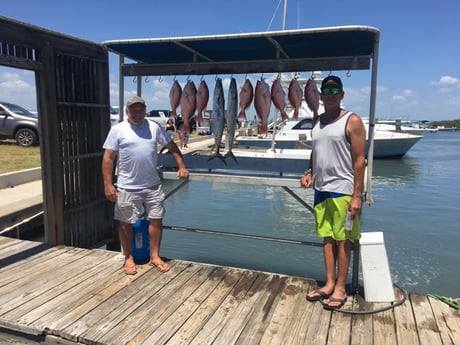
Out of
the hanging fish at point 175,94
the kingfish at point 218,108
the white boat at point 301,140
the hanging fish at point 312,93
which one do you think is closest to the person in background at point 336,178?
the hanging fish at point 312,93

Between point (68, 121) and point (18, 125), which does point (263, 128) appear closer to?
point (68, 121)

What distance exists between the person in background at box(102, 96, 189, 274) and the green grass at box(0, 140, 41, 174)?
7947 millimetres

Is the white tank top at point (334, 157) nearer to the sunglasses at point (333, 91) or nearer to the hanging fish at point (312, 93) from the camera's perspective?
the sunglasses at point (333, 91)

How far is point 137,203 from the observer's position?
3.72 metres

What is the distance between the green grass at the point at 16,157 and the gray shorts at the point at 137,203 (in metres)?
7.96

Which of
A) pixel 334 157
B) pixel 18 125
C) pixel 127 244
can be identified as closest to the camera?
pixel 334 157

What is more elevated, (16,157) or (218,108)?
(218,108)

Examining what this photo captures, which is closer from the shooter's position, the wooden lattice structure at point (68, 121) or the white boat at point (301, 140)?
the wooden lattice structure at point (68, 121)

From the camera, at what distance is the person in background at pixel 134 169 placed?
361 cm

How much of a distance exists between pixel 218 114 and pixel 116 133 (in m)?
1.39

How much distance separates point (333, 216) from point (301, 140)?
15644 mm

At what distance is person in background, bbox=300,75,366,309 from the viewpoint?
2980 millimetres

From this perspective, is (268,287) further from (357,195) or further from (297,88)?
(297,88)

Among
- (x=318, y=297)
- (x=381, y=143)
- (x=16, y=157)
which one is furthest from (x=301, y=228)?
(x=381, y=143)
